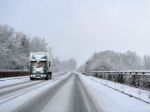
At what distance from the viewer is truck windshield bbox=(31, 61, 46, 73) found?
135ft

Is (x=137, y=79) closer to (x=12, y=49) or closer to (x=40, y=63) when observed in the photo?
(x=40, y=63)

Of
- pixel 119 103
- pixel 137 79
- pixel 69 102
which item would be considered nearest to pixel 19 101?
pixel 69 102

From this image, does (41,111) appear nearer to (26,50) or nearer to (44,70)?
(44,70)

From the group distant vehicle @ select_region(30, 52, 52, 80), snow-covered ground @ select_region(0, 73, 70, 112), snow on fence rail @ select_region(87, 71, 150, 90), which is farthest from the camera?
distant vehicle @ select_region(30, 52, 52, 80)

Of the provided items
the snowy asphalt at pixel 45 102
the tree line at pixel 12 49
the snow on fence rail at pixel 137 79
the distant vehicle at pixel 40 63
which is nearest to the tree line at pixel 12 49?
the tree line at pixel 12 49

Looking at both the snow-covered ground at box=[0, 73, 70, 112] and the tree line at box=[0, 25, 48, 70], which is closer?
the snow-covered ground at box=[0, 73, 70, 112]

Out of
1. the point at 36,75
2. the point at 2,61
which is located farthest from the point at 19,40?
the point at 36,75

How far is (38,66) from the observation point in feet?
135

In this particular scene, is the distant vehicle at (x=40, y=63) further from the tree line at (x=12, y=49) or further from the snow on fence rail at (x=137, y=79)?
the tree line at (x=12, y=49)

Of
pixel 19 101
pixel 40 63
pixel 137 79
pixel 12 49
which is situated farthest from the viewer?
pixel 12 49

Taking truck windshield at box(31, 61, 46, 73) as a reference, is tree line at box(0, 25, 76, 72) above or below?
above

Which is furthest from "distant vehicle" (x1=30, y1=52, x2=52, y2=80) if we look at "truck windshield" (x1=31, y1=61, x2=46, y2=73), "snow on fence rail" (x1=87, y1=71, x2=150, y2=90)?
"snow on fence rail" (x1=87, y1=71, x2=150, y2=90)

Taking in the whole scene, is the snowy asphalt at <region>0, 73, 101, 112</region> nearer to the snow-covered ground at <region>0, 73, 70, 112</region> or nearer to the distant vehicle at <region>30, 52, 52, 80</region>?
the snow-covered ground at <region>0, 73, 70, 112</region>

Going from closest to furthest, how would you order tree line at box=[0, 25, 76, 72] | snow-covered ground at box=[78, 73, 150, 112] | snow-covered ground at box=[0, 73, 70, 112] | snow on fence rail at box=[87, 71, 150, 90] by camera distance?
snow-covered ground at box=[78, 73, 150, 112] < snow-covered ground at box=[0, 73, 70, 112] < snow on fence rail at box=[87, 71, 150, 90] < tree line at box=[0, 25, 76, 72]
